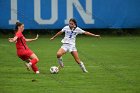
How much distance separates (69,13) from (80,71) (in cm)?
1409

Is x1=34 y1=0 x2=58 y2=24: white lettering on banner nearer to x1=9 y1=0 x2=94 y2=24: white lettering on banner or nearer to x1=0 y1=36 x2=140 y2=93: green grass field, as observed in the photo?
x1=9 y1=0 x2=94 y2=24: white lettering on banner

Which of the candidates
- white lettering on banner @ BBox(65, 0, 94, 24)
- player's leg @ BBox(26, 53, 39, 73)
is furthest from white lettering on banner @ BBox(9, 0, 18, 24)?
player's leg @ BBox(26, 53, 39, 73)

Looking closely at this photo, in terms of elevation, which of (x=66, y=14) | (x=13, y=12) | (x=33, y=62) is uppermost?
(x=33, y=62)

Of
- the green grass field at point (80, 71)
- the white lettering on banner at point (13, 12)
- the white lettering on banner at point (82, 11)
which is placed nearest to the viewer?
the green grass field at point (80, 71)

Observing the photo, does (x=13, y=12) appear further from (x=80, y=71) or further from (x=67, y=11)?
(x=80, y=71)

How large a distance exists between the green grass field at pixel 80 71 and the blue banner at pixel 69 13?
140 inches

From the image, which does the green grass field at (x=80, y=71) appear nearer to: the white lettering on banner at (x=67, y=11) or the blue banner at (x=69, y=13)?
the blue banner at (x=69, y=13)

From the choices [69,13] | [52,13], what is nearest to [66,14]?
[69,13]

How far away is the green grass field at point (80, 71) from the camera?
13.9m

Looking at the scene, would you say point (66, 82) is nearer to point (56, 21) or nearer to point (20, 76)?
point (20, 76)

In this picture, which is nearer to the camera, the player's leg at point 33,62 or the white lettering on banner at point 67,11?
the player's leg at point 33,62

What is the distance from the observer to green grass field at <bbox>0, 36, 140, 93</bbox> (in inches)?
547

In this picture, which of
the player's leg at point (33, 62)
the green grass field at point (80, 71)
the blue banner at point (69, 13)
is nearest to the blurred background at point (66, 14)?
the blue banner at point (69, 13)

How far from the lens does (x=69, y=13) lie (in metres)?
31.3
